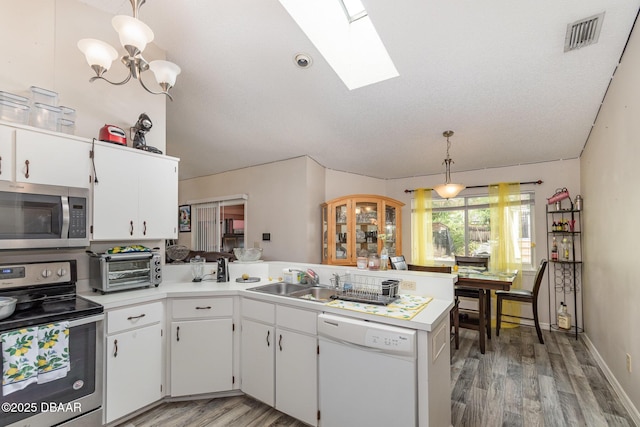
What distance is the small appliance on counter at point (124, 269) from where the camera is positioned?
2135 millimetres

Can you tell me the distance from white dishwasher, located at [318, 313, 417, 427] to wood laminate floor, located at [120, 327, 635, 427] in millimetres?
503

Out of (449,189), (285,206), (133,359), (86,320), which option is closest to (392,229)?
(449,189)

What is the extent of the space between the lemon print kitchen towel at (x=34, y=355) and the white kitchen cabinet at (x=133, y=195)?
0.73 meters

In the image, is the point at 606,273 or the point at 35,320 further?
the point at 606,273

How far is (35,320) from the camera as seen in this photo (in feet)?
5.16

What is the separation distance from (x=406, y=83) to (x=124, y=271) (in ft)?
9.38

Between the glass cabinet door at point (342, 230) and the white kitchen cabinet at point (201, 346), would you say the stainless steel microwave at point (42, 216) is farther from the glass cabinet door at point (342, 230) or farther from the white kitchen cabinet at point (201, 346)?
the glass cabinet door at point (342, 230)

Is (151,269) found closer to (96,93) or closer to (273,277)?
(273,277)

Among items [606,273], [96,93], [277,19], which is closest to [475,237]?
[606,273]

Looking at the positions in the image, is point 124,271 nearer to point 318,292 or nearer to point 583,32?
point 318,292

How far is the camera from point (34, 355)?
1.55m

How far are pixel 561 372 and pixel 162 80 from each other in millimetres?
4165

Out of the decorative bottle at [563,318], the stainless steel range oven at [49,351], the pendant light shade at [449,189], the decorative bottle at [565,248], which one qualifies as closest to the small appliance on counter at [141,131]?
the stainless steel range oven at [49,351]

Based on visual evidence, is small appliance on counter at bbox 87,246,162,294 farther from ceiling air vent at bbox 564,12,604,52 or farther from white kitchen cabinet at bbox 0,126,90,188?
ceiling air vent at bbox 564,12,604,52
